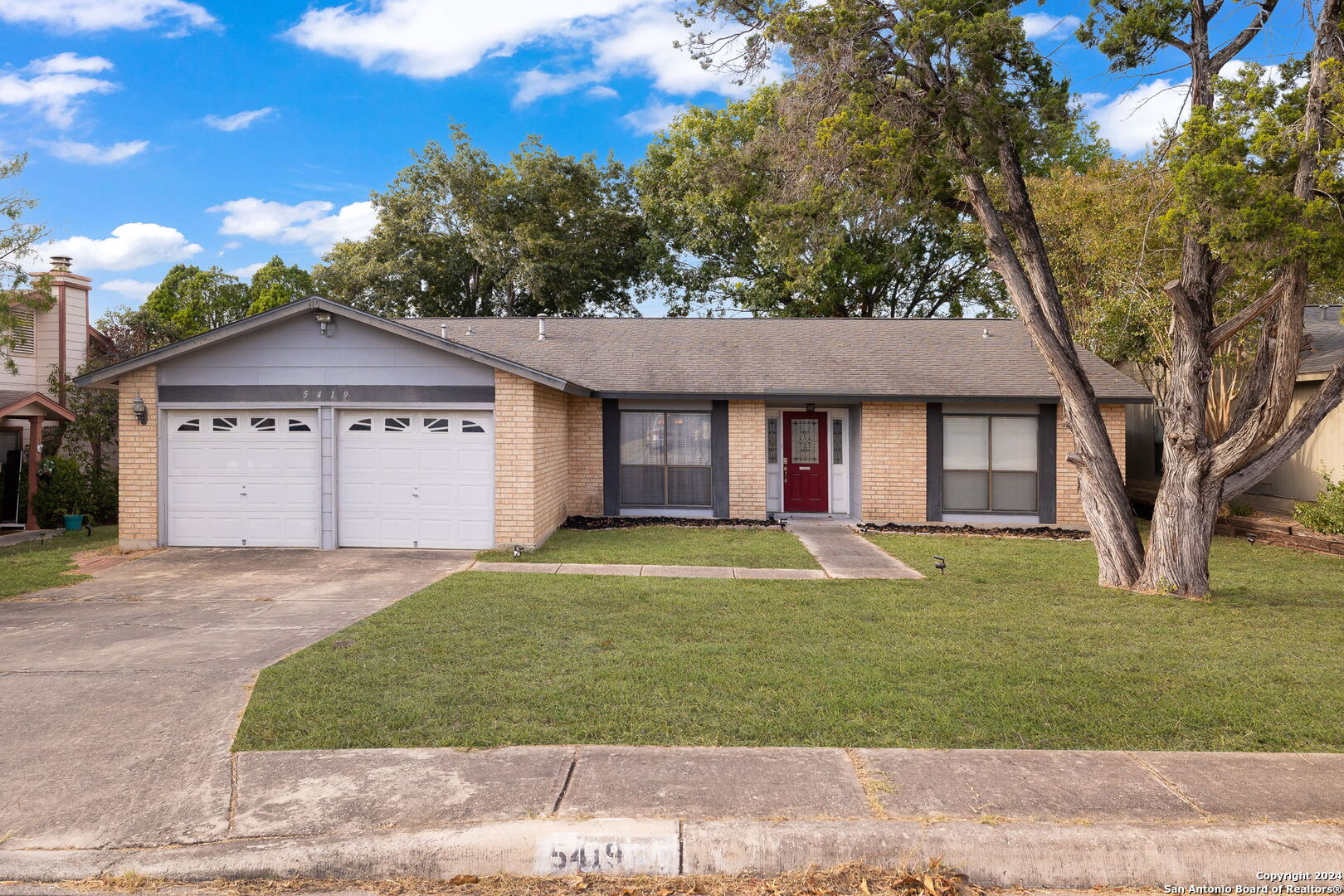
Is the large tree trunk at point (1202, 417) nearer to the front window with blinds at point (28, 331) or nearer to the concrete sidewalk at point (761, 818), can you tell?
the concrete sidewalk at point (761, 818)

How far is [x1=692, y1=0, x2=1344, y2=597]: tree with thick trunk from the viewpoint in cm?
716

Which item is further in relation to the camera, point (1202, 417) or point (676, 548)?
point (676, 548)

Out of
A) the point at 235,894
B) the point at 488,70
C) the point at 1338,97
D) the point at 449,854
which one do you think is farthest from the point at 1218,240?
the point at 488,70

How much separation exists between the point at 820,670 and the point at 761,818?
2.26 m

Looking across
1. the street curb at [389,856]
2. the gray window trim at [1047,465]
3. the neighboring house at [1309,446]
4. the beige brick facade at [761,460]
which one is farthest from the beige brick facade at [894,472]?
the street curb at [389,856]

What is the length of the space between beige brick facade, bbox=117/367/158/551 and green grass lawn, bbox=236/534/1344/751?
613 cm

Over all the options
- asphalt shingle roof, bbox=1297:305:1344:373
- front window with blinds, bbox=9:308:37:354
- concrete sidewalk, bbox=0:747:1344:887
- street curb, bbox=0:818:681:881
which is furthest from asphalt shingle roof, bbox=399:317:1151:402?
street curb, bbox=0:818:681:881

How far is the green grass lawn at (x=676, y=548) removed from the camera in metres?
10.4

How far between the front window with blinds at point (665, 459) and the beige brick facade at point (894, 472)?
3.17m

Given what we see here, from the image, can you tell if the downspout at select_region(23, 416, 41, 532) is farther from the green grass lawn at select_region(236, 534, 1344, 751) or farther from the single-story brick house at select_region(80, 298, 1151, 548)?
the green grass lawn at select_region(236, 534, 1344, 751)

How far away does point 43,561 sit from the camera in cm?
1064

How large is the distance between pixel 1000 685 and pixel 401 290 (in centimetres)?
2849

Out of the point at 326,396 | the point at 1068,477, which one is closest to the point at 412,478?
the point at 326,396

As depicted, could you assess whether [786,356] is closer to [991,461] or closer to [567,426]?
[991,461]
